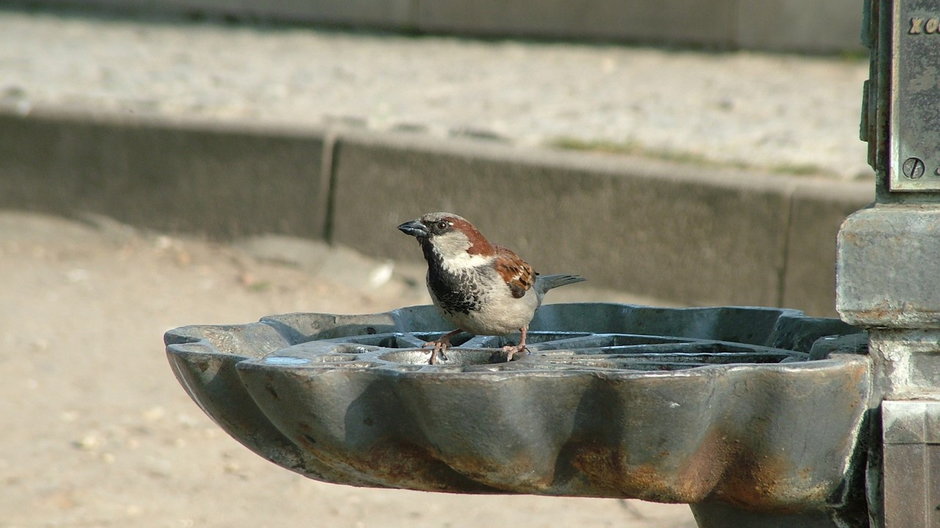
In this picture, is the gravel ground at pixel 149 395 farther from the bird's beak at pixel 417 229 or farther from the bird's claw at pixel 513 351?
the bird's claw at pixel 513 351

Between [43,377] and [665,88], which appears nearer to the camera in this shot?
[43,377]

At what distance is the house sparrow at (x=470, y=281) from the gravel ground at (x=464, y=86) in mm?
3592

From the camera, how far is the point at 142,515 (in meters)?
4.49

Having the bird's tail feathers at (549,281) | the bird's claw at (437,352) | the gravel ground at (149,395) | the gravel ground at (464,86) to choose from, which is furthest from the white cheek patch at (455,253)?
the gravel ground at (464,86)

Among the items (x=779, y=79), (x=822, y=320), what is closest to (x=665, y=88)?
(x=779, y=79)

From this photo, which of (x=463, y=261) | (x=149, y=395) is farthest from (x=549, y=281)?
(x=149, y=395)

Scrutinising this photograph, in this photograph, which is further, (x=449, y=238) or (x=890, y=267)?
(x=449, y=238)

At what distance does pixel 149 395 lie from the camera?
5.63m

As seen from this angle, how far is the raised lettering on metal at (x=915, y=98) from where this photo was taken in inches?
88.0

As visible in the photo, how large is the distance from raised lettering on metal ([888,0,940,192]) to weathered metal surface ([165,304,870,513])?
337 mm

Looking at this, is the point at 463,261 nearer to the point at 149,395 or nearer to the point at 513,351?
the point at 513,351

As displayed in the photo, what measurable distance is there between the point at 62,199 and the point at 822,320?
19.3 ft

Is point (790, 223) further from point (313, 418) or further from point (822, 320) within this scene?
point (313, 418)

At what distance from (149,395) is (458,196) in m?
2.05
